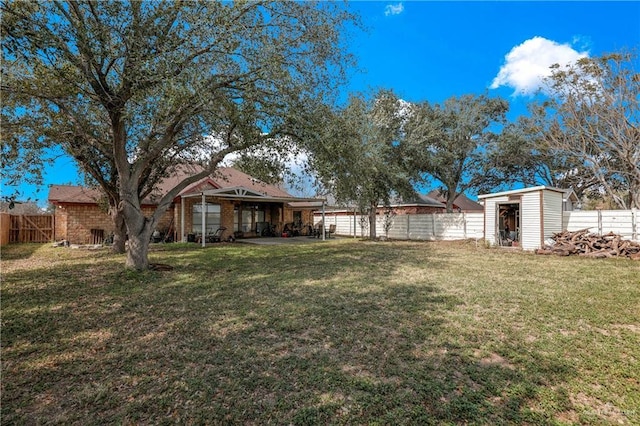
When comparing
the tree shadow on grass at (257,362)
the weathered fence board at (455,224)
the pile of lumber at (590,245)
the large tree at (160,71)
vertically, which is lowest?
the tree shadow on grass at (257,362)

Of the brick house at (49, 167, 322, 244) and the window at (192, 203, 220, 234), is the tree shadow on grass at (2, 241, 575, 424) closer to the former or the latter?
the brick house at (49, 167, 322, 244)

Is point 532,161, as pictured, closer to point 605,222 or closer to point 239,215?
→ point 605,222

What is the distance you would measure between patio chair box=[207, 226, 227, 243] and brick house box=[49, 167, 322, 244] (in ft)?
1.00

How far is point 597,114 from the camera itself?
630 inches

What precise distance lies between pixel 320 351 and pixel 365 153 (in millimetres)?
9723

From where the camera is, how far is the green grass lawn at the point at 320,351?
2496 mm

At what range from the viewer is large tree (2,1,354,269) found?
562 centimetres

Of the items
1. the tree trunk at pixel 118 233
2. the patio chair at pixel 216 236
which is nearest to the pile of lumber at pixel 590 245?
the patio chair at pixel 216 236

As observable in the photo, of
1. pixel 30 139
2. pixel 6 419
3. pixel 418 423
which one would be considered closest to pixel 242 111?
pixel 30 139

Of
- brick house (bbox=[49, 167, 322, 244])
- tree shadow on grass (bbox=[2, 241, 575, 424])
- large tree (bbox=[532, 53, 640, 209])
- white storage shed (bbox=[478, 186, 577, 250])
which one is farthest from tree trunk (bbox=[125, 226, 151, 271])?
large tree (bbox=[532, 53, 640, 209])

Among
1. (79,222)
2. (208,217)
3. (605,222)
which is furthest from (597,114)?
(79,222)

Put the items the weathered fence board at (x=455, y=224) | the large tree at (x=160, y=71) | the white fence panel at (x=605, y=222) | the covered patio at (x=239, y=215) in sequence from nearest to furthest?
the large tree at (x=160, y=71) → the white fence panel at (x=605, y=222) → the weathered fence board at (x=455, y=224) → the covered patio at (x=239, y=215)

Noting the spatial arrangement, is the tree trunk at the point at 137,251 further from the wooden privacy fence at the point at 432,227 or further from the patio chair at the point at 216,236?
the wooden privacy fence at the point at 432,227

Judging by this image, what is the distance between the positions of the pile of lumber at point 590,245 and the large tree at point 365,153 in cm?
702
